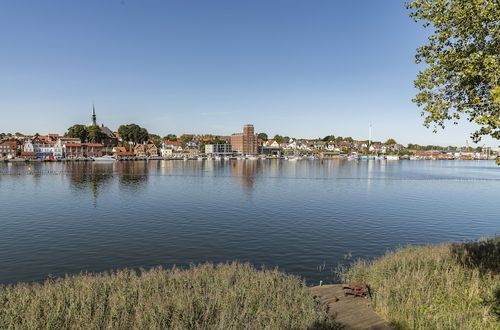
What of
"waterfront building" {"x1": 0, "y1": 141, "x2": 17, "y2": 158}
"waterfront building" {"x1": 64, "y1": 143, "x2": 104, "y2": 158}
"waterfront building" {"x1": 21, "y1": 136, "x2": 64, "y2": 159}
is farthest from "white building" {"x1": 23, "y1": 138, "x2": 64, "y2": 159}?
"waterfront building" {"x1": 0, "y1": 141, "x2": 17, "y2": 158}

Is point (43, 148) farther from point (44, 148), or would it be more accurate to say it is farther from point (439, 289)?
point (439, 289)

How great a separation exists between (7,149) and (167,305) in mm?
230127

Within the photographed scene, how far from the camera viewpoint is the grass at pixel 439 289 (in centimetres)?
1059

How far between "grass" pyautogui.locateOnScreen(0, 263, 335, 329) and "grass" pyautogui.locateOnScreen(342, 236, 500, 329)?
3.36 metres

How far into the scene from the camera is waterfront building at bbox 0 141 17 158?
182575 mm

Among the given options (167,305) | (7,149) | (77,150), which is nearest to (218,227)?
(167,305)

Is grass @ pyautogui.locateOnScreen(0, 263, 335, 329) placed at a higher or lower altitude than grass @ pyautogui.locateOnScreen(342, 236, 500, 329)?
higher

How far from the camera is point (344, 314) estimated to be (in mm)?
11617

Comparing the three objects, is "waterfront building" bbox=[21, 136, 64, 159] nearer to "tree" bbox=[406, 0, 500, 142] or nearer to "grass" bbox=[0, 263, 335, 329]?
"grass" bbox=[0, 263, 335, 329]

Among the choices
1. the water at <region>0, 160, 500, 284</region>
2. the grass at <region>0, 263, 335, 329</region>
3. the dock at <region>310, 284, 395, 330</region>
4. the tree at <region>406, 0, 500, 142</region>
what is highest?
the tree at <region>406, 0, 500, 142</region>

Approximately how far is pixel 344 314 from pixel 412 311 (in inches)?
98.1

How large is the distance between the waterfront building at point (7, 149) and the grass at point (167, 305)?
220m

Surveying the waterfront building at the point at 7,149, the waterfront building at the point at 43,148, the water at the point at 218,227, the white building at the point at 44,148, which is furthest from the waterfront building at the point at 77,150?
the water at the point at 218,227

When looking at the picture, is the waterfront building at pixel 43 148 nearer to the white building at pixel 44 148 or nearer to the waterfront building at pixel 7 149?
the white building at pixel 44 148
